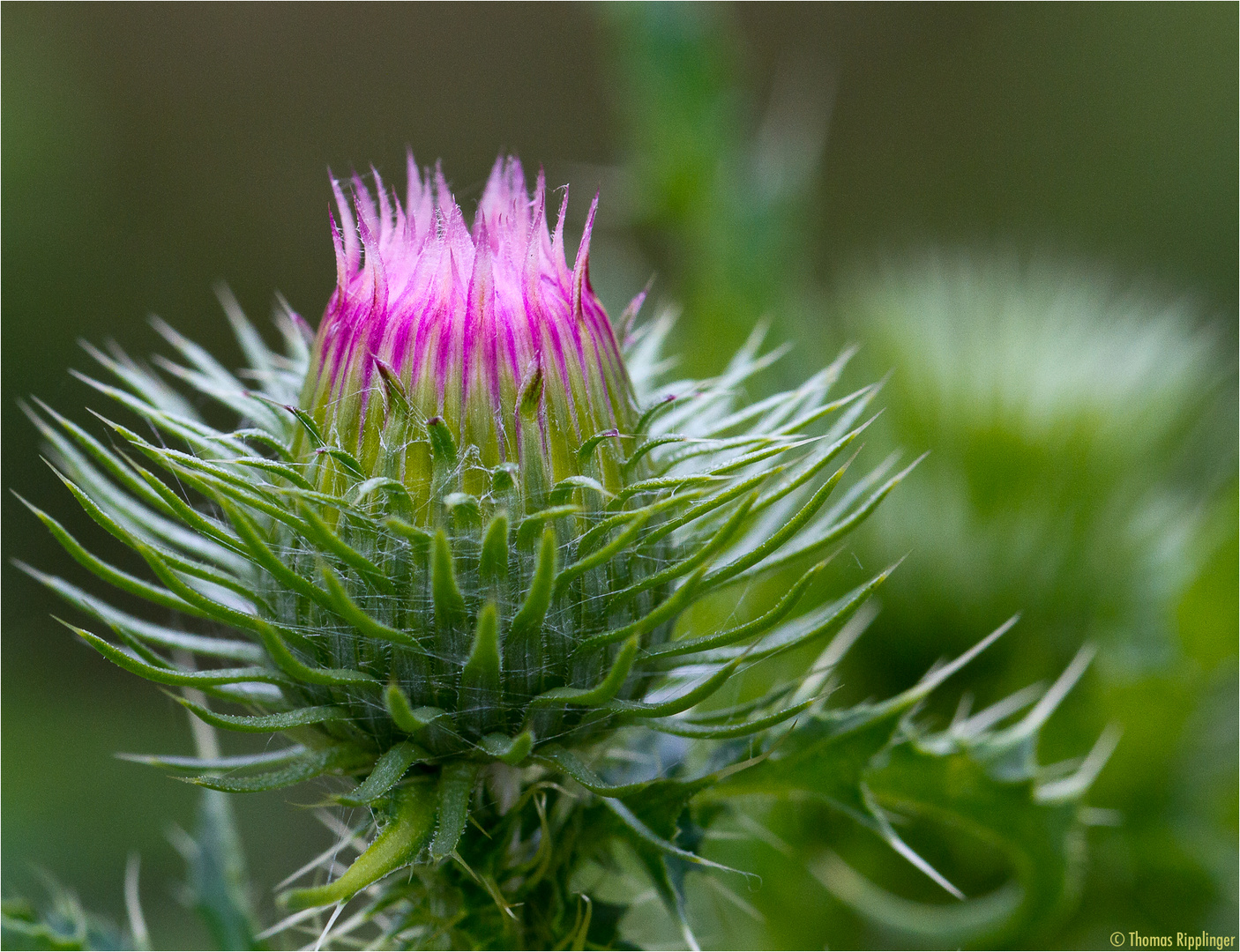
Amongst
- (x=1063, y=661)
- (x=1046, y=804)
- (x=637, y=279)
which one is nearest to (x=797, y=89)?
(x=637, y=279)

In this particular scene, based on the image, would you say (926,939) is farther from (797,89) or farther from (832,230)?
(797,89)

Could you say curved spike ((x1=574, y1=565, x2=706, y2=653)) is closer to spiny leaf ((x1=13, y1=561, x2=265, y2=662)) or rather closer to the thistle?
the thistle

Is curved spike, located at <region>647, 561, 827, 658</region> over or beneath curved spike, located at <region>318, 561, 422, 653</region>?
beneath

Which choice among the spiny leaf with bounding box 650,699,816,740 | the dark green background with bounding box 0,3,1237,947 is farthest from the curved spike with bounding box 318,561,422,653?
the dark green background with bounding box 0,3,1237,947

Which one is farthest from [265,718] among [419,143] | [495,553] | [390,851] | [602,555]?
[419,143]

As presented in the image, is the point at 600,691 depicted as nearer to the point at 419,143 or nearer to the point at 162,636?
the point at 162,636

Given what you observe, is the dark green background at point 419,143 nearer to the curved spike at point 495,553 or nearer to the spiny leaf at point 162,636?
the spiny leaf at point 162,636
